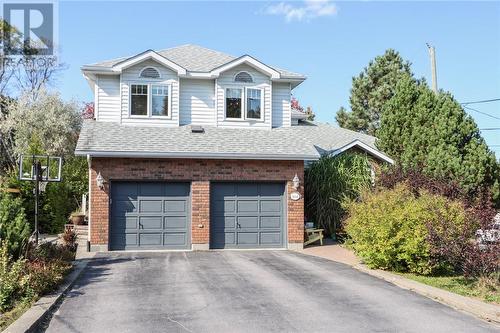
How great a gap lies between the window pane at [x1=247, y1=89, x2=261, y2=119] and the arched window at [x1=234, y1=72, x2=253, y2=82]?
0.43m

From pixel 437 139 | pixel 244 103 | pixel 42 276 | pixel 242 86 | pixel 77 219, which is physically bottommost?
pixel 42 276

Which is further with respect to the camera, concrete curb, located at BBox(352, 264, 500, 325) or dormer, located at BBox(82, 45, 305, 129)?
dormer, located at BBox(82, 45, 305, 129)

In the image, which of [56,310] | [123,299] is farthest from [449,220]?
[56,310]

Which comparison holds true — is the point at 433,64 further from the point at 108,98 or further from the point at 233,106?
the point at 108,98

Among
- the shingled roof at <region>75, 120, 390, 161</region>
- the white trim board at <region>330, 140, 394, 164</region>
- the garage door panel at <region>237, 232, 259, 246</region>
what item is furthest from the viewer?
the white trim board at <region>330, 140, 394, 164</region>

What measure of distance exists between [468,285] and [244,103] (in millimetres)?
10743

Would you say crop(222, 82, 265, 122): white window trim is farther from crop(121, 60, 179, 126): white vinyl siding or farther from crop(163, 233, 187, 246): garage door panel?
crop(163, 233, 187, 246): garage door panel

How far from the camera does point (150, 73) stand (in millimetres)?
18828

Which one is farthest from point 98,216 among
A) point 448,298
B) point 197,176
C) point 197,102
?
point 448,298

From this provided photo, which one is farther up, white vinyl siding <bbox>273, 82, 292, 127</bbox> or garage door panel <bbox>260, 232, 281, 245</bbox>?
white vinyl siding <bbox>273, 82, 292, 127</bbox>

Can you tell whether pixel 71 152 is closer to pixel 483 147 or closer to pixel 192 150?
pixel 192 150

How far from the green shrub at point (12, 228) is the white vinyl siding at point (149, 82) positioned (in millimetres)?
7619

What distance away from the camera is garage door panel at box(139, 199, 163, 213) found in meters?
17.1

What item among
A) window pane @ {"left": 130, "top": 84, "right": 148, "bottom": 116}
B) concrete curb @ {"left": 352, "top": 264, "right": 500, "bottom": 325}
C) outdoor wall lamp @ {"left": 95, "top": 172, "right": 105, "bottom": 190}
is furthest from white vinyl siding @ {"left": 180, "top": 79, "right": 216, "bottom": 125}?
concrete curb @ {"left": 352, "top": 264, "right": 500, "bottom": 325}
